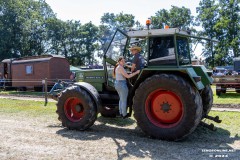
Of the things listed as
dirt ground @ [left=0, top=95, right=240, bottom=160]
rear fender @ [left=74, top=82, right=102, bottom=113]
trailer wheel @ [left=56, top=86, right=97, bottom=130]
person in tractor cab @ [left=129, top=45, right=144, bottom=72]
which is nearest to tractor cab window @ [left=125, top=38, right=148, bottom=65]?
person in tractor cab @ [left=129, top=45, right=144, bottom=72]

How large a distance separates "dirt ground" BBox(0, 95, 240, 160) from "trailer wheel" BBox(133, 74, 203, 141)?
10.2 inches

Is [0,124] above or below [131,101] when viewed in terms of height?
below

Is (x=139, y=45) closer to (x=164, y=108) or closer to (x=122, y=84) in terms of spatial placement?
(x=122, y=84)

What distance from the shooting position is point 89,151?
17.5 ft

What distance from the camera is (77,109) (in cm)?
705

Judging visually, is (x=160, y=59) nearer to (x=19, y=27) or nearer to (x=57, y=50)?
(x=19, y=27)

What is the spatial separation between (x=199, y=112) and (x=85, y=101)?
2583mm

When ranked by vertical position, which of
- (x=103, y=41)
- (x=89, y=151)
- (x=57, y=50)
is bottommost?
(x=89, y=151)

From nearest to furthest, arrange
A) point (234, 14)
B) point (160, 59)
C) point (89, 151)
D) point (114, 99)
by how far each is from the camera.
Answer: point (89, 151) < point (160, 59) < point (114, 99) < point (234, 14)

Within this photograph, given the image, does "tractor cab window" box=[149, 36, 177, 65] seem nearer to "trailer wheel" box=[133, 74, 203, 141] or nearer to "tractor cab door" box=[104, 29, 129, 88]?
"trailer wheel" box=[133, 74, 203, 141]

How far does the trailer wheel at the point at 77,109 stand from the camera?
22.3ft

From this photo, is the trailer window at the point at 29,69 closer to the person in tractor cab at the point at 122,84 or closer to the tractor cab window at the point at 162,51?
the person in tractor cab at the point at 122,84

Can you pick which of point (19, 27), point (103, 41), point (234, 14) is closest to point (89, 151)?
point (103, 41)

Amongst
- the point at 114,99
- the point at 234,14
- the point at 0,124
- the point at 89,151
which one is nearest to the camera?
the point at 89,151
